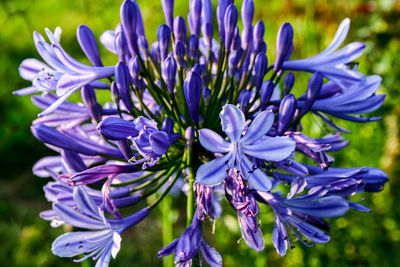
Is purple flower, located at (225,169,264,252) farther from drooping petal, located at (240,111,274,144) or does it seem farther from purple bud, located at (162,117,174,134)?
purple bud, located at (162,117,174,134)

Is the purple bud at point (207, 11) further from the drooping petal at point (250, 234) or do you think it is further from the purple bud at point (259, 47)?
the drooping petal at point (250, 234)

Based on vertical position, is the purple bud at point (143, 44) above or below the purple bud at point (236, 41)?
above

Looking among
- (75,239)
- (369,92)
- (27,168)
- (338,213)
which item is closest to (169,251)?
(75,239)

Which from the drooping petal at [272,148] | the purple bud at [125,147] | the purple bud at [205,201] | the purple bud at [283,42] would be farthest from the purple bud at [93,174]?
the purple bud at [283,42]

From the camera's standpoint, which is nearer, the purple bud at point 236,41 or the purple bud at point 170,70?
the purple bud at point 170,70

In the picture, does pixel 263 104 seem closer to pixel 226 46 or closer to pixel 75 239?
pixel 226 46

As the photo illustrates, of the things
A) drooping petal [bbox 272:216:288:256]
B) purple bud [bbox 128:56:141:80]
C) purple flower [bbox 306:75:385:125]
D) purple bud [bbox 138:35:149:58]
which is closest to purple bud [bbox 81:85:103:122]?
purple bud [bbox 128:56:141:80]
